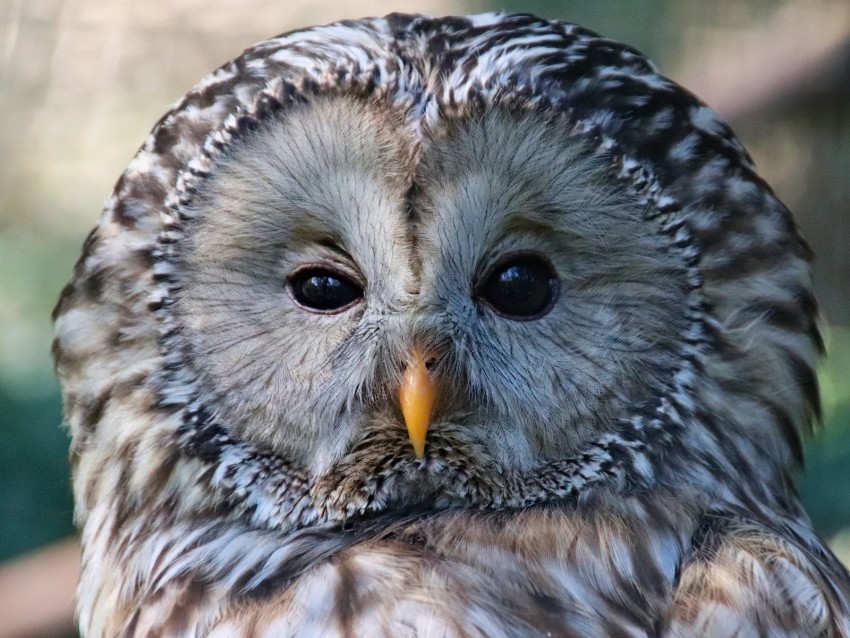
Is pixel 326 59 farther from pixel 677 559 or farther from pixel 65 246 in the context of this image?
pixel 65 246

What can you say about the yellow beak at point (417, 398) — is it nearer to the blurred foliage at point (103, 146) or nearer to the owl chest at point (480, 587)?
the owl chest at point (480, 587)

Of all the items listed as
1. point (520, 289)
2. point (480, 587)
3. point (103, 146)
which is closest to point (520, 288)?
point (520, 289)

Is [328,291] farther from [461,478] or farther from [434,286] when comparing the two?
[461,478]

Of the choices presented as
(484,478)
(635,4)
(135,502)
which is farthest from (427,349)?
(635,4)

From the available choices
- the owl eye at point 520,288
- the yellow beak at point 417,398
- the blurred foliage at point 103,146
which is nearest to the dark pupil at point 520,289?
the owl eye at point 520,288

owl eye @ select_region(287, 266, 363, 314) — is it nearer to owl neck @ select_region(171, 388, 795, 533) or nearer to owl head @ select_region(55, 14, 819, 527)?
owl head @ select_region(55, 14, 819, 527)

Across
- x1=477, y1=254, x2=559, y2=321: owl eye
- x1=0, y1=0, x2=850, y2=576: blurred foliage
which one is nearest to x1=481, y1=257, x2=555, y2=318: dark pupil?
x1=477, y1=254, x2=559, y2=321: owl eye

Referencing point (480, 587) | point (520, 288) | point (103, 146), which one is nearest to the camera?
point (480, 587)
